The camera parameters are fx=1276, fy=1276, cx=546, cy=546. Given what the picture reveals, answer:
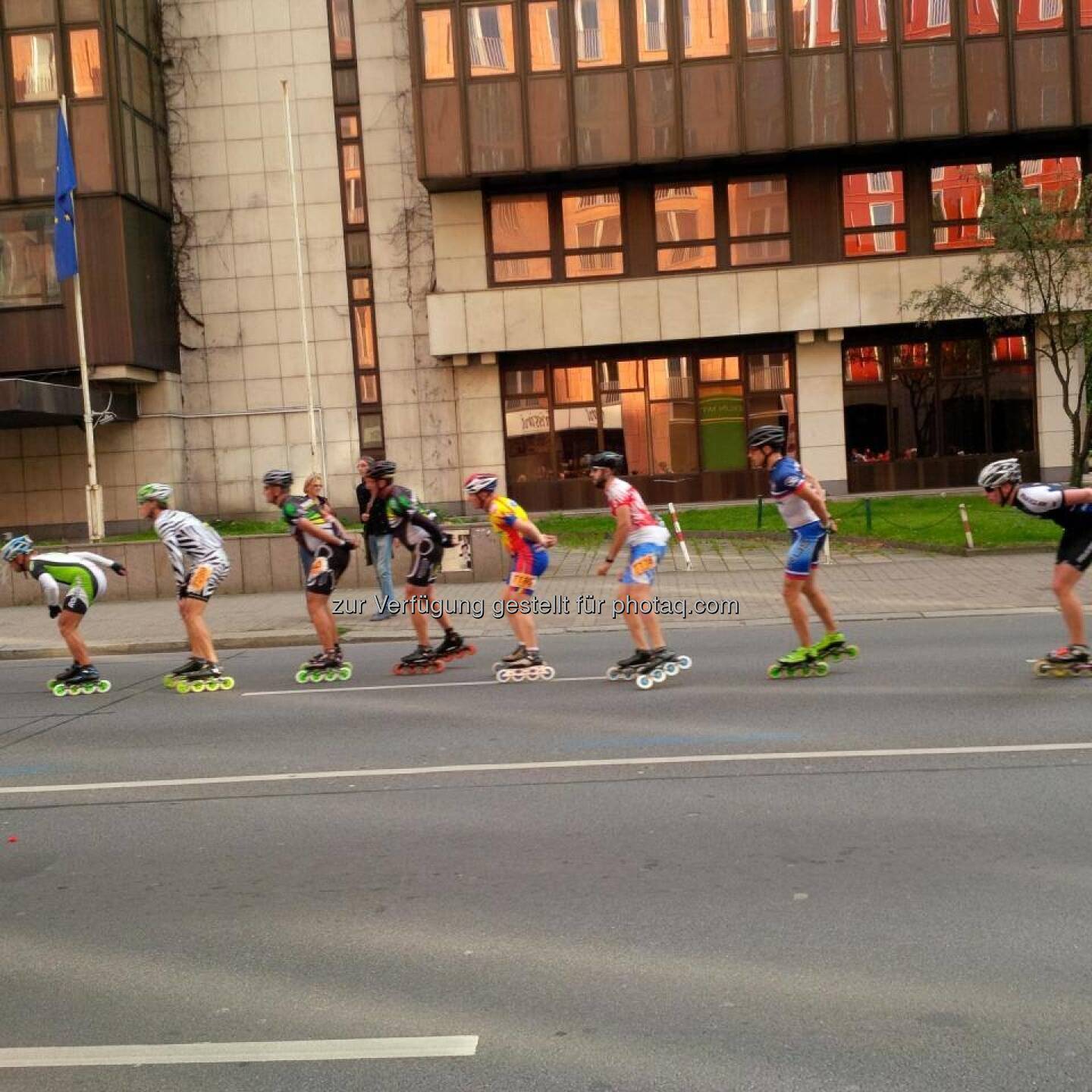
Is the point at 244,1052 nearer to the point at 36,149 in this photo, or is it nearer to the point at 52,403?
the point at 52,403

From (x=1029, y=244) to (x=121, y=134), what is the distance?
1934 cm

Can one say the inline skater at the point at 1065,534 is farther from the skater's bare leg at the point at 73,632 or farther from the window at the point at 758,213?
the window at the point at 758,213

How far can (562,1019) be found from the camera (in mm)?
4113

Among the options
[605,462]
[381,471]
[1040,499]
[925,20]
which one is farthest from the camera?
[925,20]

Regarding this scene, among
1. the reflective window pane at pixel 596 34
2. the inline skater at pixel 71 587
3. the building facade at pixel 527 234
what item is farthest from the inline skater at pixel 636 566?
the reflective window pane at pixel 596 34

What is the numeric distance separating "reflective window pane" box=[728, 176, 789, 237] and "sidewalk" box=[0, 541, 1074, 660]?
11.4 metres

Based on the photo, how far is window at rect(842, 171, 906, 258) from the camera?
30.1m

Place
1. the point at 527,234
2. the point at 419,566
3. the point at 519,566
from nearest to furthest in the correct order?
the point at 519,566 < the point at 419,566 < the point at 527,234

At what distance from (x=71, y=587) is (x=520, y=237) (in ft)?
67.6

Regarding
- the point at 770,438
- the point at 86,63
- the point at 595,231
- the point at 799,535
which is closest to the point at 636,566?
the point at 799,535

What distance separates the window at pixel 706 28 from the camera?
28.5 m

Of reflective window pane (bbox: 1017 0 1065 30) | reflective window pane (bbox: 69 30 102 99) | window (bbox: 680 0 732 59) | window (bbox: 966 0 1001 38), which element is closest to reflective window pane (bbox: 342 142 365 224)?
reflective window pane (bbox: 69 30 102 99)

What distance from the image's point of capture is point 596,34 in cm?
2867

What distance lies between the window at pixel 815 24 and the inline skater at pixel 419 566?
2029 cm
